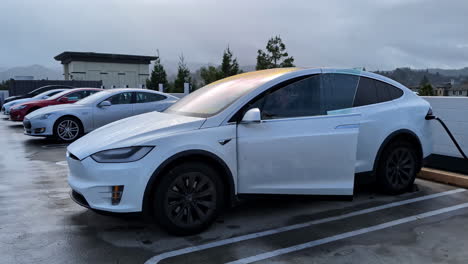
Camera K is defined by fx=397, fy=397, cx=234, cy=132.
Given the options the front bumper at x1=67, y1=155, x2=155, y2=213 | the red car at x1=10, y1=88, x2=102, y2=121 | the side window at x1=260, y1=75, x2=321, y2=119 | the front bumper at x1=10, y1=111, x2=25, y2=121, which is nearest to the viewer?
the front bumper at x1=67, y1=155, x2=155, y2=213

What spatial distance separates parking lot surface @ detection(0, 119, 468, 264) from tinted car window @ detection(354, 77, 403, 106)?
51.9 inches

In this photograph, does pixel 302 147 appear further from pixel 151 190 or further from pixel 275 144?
pixel 151 190

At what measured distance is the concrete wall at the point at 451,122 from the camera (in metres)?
6.53

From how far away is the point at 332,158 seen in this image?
4297mm

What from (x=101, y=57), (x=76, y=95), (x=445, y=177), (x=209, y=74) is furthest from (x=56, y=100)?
(x=209, y=74)

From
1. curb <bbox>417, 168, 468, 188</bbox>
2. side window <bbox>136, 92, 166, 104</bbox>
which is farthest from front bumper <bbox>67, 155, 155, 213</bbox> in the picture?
side window <bbox>136, 92, 166, 104</bbox>

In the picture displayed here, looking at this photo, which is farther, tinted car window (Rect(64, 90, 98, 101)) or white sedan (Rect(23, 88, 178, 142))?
tinted car window (Rect(64, 90, 98, 101))

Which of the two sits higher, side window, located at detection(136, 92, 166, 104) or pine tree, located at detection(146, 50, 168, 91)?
pine tree, located at detection(146, 50, 168, 91)

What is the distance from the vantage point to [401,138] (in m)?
5.28

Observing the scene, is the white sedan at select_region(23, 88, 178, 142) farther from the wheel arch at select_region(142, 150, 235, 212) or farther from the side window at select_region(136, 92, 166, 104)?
the wheel arch at select_region(142, 150, 235, 212)

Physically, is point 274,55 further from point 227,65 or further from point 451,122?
point 451,122

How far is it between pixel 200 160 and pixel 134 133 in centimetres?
70

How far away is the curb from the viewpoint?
19.4 ft

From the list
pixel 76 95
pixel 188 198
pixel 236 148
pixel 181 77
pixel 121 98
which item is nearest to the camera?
pixel 188 198
